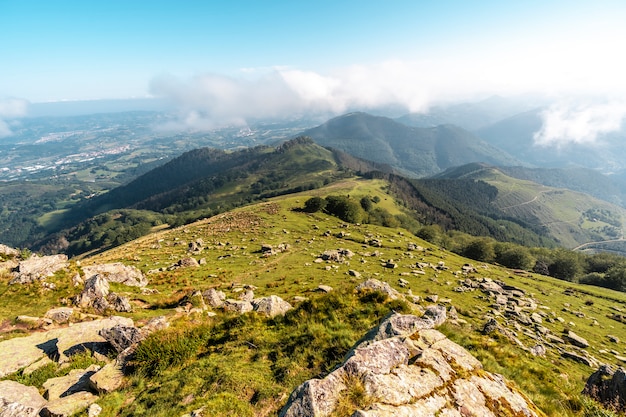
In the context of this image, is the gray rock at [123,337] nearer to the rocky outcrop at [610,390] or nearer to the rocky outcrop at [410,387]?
the rocky outcrop at [410,387]

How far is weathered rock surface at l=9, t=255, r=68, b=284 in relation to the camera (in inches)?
940

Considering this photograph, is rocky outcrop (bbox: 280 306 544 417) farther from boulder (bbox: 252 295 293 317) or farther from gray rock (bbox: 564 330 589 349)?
gray rock (bbox: 564 330 589 349)

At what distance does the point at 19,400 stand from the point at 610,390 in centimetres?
2576

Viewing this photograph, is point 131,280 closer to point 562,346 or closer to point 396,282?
point 396,282

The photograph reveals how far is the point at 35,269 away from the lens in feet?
82.1

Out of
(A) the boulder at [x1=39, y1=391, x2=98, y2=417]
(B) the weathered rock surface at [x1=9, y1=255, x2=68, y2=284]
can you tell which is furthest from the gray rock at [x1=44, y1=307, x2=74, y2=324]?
(A) the boulder at [x1=39, y1=391, x2=98, y2=417]

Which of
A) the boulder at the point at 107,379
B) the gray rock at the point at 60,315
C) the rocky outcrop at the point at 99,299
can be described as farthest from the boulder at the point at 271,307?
the gray rock at the point at 60,315

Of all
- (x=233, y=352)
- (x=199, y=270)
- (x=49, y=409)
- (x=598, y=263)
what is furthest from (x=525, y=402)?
(x=598, y=263)

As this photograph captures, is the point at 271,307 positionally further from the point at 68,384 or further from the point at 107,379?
the point at 68,384

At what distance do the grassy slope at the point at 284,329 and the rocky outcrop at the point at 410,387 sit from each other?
3.07 meters

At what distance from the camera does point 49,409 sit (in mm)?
9977

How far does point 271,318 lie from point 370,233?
63.5 metres

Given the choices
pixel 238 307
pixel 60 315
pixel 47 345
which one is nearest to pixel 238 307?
pixel 238 307

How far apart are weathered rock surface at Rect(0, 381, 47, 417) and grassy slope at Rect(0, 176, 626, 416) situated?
2.30 m
